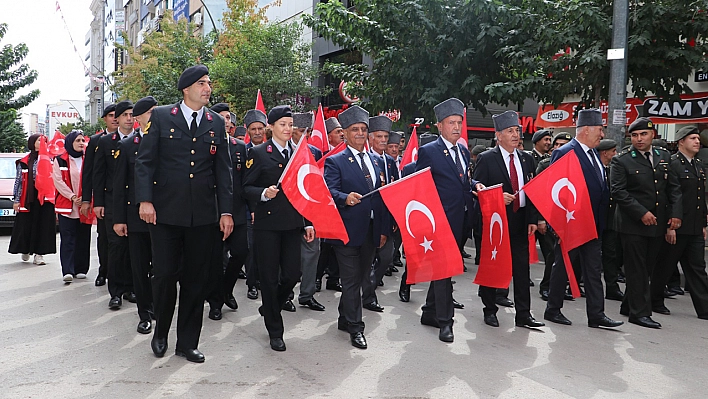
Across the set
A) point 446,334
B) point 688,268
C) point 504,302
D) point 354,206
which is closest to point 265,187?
point 354,206

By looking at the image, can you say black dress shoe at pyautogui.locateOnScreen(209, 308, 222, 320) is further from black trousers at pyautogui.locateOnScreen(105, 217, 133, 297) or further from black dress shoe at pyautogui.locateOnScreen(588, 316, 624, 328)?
black dress shoe at pyautogui.locateOnScreen(588, 316, 624, 328)

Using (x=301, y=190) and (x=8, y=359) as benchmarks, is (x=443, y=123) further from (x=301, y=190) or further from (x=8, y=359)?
(x=8, y=359)

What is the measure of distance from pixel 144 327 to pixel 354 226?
2.08 meters

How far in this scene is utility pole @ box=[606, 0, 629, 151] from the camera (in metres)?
10.8

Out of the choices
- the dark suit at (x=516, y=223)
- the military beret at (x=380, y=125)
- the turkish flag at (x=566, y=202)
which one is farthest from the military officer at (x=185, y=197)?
the turkish flag at (x=566, y=202)

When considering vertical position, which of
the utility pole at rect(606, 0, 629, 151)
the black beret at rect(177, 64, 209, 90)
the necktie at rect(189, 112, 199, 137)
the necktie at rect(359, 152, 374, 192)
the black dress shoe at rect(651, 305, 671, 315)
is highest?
the utility pole at rect(606, 0, 629, 151)

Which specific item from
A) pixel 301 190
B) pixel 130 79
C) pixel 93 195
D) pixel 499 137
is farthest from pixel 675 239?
pixel 130 79

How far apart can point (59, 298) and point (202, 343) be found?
302 centimetres

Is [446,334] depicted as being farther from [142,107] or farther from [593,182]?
[142,107]

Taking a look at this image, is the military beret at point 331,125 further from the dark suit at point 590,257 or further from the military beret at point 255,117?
the dark suit at point 590,257

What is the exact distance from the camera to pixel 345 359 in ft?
18.6

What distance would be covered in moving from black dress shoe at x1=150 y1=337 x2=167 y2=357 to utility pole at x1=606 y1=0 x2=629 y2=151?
784 centimetres

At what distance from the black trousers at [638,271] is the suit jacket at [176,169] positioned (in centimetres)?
430

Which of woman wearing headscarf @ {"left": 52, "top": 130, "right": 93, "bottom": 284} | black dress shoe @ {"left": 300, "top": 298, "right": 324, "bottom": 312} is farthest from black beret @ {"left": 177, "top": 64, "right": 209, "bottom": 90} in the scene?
woman wearing headscarf @ {"left": 52, "top": 130, "right": 93, "bottom": 284}
